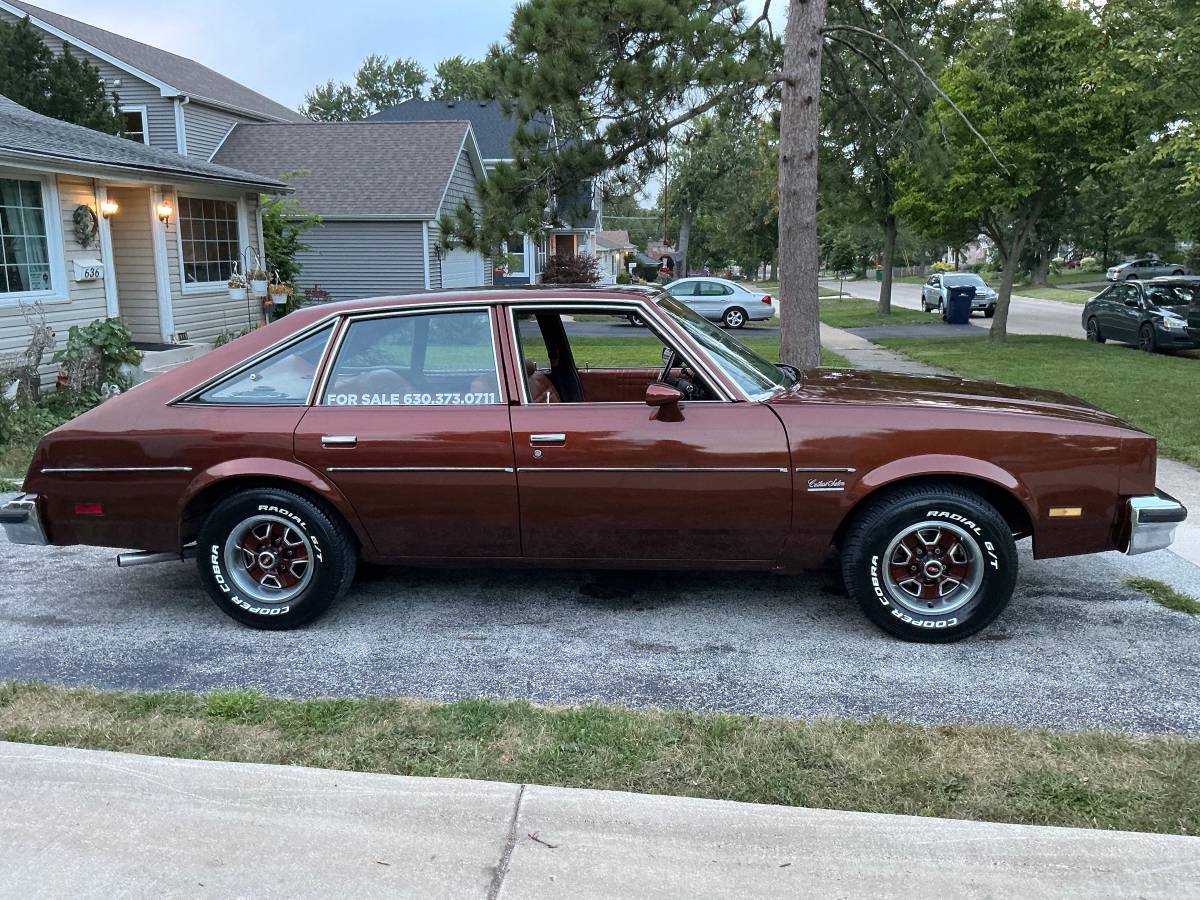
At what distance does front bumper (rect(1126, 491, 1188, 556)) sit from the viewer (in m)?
4.43

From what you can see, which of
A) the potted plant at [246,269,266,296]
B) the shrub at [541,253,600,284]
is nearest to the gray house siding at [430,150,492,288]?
the shrub at [541,253,600,284]

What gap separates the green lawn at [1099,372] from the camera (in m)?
10.7

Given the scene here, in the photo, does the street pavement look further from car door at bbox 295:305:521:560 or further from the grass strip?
car door at bbox 295:305:521:560

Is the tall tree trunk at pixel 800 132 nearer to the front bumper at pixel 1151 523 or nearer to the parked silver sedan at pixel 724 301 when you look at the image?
the front bumper at pixel 1151 523

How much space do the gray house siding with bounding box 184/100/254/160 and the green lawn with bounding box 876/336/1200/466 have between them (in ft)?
56.4

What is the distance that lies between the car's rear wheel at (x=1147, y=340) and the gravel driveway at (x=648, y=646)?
15505 millimetres

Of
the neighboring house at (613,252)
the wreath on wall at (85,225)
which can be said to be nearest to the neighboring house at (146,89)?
the wreath on wall at (85,225)

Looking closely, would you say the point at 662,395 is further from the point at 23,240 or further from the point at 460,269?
the point at 460,269

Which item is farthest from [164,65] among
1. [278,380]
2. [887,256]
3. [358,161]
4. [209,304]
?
[278,380]

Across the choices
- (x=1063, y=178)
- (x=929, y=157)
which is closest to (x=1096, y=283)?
(x=1063, y=178)

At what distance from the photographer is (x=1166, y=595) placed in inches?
205

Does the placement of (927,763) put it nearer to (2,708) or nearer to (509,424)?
(509,424)

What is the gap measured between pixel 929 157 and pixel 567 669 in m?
10.2

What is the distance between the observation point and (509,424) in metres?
4.68
